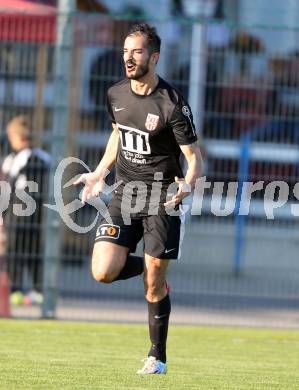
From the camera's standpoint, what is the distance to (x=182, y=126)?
334 inches

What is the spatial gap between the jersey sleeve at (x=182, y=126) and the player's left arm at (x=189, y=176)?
0.04 m

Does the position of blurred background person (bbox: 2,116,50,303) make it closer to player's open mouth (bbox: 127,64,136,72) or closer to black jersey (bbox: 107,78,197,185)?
black jersey (bbox: 107,78,197,185)

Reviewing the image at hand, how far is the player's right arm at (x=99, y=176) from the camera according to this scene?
867cm

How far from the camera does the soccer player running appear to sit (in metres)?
8.51

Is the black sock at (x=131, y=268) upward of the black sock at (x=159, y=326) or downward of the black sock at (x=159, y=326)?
upward

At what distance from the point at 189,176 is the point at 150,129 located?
444mm

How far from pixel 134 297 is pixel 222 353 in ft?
9.40

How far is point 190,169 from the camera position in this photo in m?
8.46

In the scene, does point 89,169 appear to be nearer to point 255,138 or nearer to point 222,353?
point 255,138

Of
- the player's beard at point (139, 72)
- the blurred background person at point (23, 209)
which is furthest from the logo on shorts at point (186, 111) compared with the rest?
the blurred background person at point (23, 209)

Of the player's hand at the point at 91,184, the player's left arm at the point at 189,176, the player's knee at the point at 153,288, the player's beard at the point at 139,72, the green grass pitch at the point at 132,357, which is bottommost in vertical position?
the green grass pitch at the point at 132,357

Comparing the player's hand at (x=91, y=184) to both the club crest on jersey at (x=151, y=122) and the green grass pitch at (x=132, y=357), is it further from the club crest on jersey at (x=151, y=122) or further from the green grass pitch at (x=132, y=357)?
the green grass pitch at (x=132, y=357)

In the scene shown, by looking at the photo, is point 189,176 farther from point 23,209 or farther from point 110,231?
point 23,209

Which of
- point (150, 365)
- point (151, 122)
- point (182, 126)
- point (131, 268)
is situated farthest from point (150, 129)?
point (150, 365)
